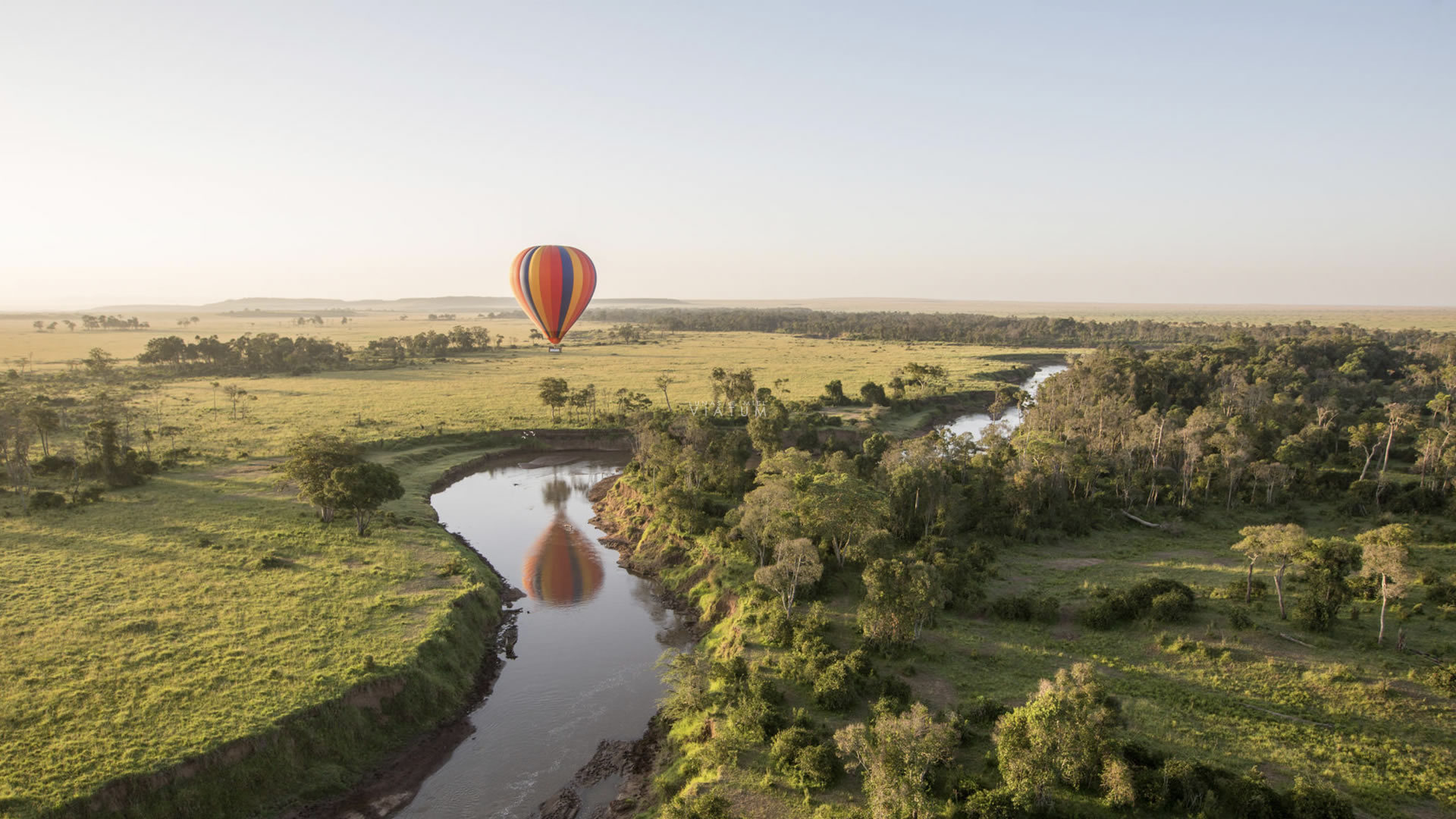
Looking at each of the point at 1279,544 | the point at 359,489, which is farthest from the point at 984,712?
the point at 359,489

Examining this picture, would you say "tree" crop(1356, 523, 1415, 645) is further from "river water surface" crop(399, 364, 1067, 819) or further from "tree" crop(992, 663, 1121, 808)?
"river water surface" crop(399, 364, 1067, 819)

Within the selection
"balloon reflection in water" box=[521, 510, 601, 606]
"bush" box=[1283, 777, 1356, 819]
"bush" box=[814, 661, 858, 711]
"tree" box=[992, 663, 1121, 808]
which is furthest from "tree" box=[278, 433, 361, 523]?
"bush" box=[1283, 777, 1356, 819]

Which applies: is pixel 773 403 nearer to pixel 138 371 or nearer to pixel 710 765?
pixel 710 765

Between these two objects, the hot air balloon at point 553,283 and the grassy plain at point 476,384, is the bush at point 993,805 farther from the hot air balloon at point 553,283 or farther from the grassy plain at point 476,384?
the grassy plain at point 476,384

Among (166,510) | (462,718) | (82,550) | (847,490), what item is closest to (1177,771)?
(847,490)

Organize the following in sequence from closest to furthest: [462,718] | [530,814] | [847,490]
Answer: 1. [530,814]
2. [462,718]
3. [847,490]

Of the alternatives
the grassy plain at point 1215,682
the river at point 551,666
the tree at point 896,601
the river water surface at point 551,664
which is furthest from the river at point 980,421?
the tree at point 896,601
